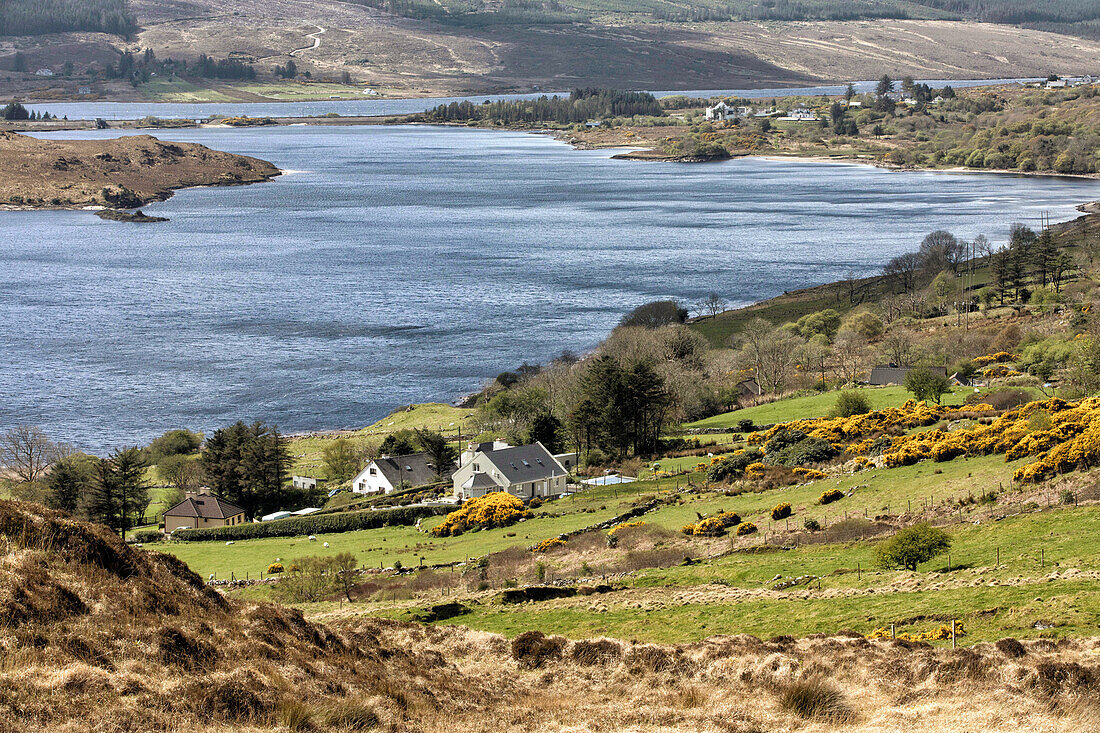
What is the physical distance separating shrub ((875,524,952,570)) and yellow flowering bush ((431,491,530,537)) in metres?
18.1

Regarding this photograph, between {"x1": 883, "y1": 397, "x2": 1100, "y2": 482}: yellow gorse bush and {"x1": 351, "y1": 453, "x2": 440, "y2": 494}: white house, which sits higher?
{"x1": 883, "y1": 397, "x2": 1100, "y2": 482}: yellow gorse bush

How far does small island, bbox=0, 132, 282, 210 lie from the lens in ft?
572

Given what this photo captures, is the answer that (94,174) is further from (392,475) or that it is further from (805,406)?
(805,406)

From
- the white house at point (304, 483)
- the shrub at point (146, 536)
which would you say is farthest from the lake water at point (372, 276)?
the shrub at point (146, 536)

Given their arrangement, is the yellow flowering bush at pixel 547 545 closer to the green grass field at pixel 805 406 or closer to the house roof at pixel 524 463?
the house roof at pixel 524 463

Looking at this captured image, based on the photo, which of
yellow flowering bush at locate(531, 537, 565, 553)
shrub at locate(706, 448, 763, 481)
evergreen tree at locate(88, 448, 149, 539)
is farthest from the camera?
evergreen tree at locate(88, 448, 149, 539)

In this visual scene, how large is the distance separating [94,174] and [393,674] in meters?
188

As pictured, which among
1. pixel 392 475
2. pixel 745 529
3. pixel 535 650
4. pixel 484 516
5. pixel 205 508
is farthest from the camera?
pixel 392 475

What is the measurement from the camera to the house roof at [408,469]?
50.1 m

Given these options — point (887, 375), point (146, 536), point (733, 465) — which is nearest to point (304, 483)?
point (146, 536)

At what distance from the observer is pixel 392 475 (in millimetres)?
50125

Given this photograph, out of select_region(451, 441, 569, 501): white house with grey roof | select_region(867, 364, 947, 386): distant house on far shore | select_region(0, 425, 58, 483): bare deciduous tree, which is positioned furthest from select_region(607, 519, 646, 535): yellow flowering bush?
select_region(0, 425, 58, 483): bare deciduous tree

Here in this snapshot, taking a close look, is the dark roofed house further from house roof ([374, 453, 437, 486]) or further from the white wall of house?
house roof ([374, 453, 437, 486])

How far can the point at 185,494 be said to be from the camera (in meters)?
51.0
